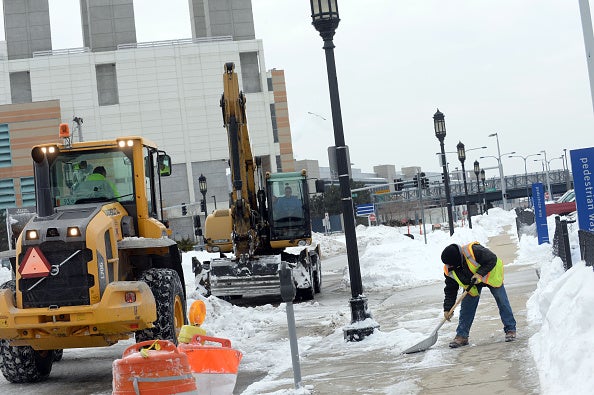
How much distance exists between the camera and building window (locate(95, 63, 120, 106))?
87.1 meters

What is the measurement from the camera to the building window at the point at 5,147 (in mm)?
84875

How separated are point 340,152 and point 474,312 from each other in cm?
Result: 364

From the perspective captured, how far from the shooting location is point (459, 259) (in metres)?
11.2

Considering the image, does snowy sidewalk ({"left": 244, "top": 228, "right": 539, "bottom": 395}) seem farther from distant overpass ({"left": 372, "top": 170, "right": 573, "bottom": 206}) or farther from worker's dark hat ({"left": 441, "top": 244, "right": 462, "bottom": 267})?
distant overpass ({"left": 372, "top": 170, "right": 573, "bottom": 206})

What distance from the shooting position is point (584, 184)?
39.5 feet

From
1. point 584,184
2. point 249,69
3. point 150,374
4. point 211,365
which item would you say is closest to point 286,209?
point 584,184

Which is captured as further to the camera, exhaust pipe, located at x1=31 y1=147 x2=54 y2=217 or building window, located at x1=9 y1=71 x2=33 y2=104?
building window, located at x1=9 y1=71 x2=33 y2=104

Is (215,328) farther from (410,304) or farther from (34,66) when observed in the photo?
(34,66)

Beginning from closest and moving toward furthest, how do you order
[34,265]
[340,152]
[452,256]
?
[452,256] → [34,265] → [340,152]

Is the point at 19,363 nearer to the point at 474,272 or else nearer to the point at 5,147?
the point at 474,272

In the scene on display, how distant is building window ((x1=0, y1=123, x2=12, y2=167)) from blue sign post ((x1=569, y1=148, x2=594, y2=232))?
259 ft

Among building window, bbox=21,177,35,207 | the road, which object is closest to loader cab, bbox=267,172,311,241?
the road

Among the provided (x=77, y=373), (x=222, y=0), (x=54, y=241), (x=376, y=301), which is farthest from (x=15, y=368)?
(x=222, y=0)

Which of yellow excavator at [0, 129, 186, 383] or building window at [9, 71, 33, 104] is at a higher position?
building window at [9, 71, 33, 104]
